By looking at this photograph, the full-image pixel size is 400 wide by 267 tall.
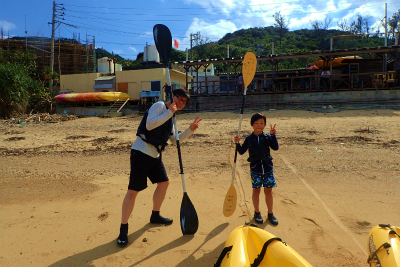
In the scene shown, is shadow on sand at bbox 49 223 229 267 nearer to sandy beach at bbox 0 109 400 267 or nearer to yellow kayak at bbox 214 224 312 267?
sandy beach at bbox 0 109 400 267

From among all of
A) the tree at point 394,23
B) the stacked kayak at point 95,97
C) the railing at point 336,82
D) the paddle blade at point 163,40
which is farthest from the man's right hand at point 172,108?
the tree at point 394,23

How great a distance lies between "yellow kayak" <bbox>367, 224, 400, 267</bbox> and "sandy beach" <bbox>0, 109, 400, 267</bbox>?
589 mm

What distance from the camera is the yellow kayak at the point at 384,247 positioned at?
6.21 ft

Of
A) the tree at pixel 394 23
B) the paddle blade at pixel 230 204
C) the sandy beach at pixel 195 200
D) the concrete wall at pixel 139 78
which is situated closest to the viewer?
the sandy beach at pixel 195 200

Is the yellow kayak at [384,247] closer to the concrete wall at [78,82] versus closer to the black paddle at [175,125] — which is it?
the black paddle at [175,125]

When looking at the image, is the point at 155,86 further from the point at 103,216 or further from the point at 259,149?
the point at 259,149

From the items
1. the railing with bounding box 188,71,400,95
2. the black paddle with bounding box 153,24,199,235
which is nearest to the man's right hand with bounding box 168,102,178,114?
the black paddle with bounding box 153,24,199,235

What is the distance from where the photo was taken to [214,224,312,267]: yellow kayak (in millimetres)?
1980

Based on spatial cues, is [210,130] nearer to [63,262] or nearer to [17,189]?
[17,189]

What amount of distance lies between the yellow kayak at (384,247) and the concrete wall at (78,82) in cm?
2474

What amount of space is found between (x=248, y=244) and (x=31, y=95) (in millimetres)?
23120

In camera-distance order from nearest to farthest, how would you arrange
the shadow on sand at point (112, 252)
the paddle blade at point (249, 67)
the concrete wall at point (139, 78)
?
the shadow on sand at point (112, 252) → the paddle blade at point (249, 67) → the concrete wall at point (139, 78)

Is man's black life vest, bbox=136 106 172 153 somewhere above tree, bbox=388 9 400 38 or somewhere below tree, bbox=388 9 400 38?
below

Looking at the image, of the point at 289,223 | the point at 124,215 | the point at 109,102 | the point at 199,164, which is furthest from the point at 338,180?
the point at 109,102
